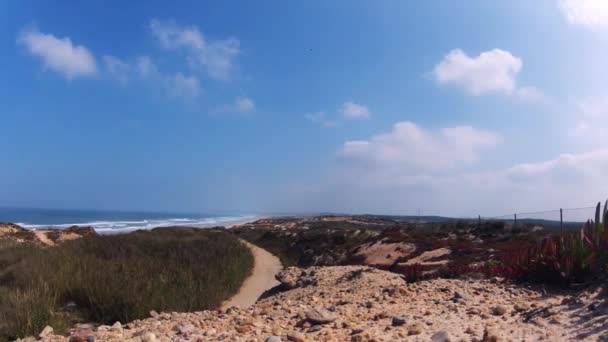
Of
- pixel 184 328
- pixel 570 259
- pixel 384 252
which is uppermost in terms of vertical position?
pixel 570 259

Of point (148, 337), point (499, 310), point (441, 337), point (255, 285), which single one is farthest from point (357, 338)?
point (255, 285)

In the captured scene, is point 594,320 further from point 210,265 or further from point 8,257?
point 8,257

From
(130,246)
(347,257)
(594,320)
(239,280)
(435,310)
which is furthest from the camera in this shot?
(347,257)

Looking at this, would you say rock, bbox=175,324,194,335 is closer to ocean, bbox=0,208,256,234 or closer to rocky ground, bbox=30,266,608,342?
rocky ground, bbox=30,266,608,342

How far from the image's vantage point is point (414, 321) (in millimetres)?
5043

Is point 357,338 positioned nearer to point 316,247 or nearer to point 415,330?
point 415,330

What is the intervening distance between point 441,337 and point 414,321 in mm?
776

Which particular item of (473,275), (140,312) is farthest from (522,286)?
(140,312)

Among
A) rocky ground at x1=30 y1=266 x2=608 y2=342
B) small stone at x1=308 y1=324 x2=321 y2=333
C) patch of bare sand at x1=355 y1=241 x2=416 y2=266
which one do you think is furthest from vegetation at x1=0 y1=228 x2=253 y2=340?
patch of bare sand at x1=355 y1=241 x2=416 y2=266

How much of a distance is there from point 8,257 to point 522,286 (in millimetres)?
13846

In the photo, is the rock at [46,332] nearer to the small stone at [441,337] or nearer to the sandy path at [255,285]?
the small stone at [441,337]

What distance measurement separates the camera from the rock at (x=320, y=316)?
5309mm

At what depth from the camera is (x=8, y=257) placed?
13523 millimetres

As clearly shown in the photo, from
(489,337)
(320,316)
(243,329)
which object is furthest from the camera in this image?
(320,316)
